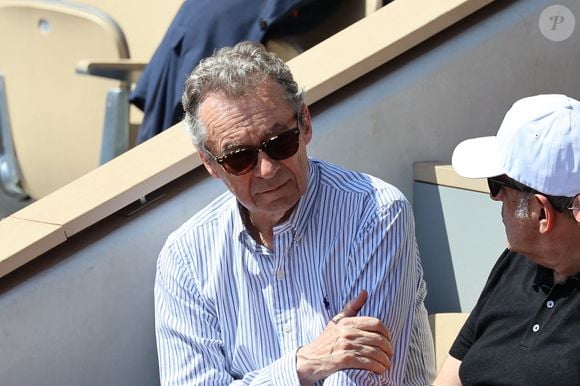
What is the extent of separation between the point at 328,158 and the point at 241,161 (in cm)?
94

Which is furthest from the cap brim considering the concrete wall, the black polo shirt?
the concrete wall

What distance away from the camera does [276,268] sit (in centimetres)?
272

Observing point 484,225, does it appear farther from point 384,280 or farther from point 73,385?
point 73,385

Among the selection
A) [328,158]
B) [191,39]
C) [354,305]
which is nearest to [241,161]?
[354,305]

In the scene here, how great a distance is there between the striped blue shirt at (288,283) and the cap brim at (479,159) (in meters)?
0.28

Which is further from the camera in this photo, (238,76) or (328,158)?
(328,158)

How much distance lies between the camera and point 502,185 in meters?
2.37

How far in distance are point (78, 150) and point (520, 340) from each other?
307 centimetres

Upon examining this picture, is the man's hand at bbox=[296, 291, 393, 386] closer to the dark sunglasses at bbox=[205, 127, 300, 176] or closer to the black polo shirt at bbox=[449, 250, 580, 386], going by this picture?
the black polo shirt at bbox=[449, 250, 580, 386]

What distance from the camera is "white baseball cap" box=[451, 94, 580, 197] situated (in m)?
2.23

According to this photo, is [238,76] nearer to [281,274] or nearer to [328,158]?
[281,274]

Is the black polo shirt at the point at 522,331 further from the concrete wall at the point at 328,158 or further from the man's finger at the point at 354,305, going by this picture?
the concrete wall at the point at 328,158

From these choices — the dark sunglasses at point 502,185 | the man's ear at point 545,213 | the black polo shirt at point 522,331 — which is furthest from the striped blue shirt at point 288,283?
the man's ear at point 545,213

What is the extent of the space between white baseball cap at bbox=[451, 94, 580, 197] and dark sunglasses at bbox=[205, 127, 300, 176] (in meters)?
0.45
